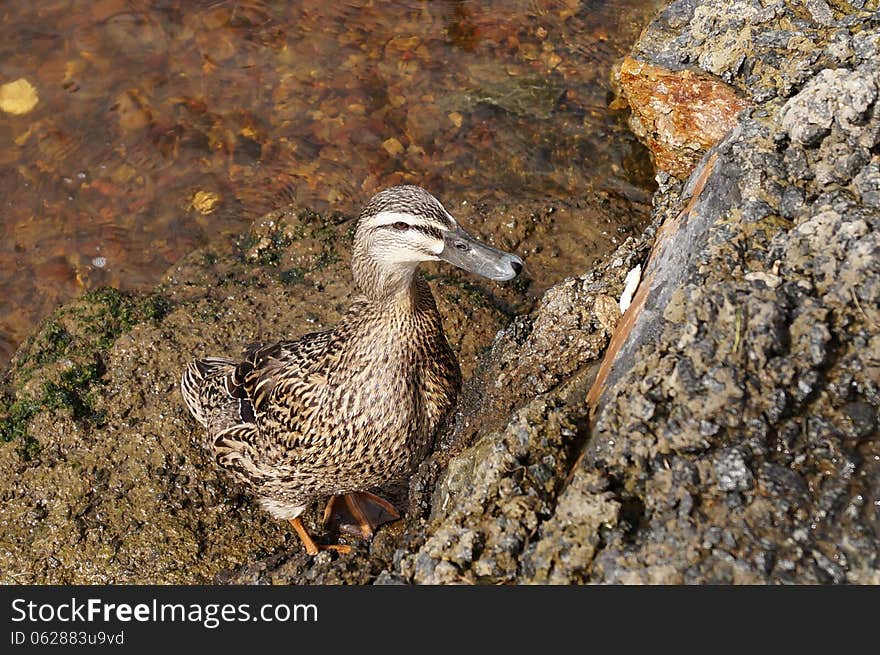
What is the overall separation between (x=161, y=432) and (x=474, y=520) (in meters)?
2.79

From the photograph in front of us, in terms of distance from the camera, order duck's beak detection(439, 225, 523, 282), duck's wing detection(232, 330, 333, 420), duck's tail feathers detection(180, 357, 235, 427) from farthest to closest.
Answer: duck's tail feathers detection(180, 357, 235, 427)
duck's wing detection(232, 330, 333, 420)
duck's beak detection(439, 225, 523, 282)

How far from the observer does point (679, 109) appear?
533 centimetres

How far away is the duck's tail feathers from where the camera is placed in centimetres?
457

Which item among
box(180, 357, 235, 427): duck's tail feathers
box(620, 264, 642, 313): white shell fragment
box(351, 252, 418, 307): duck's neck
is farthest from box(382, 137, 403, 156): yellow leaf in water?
box(620, 264, 642, 313): white shell fragment

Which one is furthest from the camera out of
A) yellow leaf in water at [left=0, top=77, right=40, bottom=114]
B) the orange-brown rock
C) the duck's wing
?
yellow leaf in water at [left=0, top=77, right=40, bottom=114]

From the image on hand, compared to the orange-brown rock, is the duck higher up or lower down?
lower down

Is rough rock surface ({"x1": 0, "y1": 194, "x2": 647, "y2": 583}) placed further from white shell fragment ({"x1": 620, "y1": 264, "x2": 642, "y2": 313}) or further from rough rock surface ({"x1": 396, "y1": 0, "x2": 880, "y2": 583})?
white shell fragment ({"x1": 620, "y1": 264, "x2": 642, "y2": 313})

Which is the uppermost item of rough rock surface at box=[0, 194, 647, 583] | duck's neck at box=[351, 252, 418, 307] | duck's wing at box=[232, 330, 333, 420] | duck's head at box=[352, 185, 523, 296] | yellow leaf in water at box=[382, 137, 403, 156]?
duck's head at box=[352, 185, 523, 296]

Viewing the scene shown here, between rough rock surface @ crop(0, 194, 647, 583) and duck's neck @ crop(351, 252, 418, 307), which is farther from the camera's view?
rough rock surface @ crop(0, 194, 647, 583)

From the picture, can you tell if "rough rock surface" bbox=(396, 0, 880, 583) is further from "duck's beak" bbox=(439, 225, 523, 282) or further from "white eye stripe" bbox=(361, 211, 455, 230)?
"white eye stripe" bbox=(361, 211, 455, 230)

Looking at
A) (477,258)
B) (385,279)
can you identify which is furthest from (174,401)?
(477,258)

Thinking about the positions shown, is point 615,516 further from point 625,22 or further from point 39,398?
point 625,22

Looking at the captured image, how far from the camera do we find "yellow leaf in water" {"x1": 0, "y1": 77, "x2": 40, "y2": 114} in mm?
6922

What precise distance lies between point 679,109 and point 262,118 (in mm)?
3403
